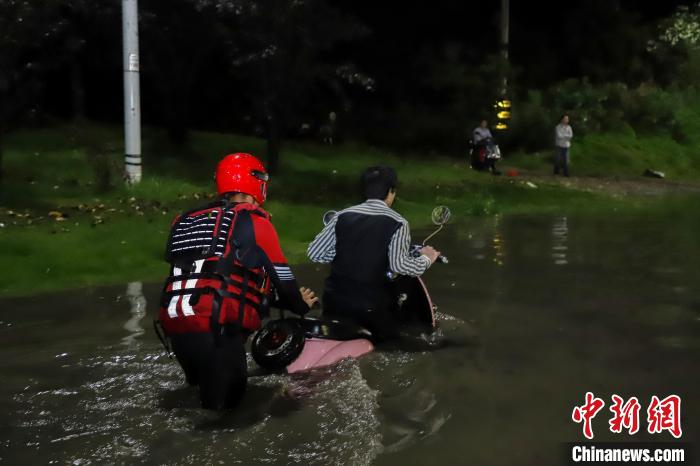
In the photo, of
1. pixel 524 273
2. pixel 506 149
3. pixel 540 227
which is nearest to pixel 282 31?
pixel 540 227

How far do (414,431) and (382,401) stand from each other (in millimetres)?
577

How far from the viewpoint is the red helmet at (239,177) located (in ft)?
17.8

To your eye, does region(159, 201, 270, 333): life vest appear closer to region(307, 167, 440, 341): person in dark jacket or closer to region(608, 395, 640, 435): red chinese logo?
region(307, 167, 440, 341): person in dark jacket

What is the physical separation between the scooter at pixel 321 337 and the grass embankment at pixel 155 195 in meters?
5.03

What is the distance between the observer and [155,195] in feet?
52.6

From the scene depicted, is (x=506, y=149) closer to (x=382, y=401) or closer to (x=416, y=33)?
(x=416, y=33)

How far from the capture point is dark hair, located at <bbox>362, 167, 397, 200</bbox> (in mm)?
6602

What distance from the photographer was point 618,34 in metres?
35.4

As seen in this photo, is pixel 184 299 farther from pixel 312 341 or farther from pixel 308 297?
pixel 312 341

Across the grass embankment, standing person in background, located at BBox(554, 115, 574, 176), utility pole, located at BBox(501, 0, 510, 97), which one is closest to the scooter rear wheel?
the grass embankment

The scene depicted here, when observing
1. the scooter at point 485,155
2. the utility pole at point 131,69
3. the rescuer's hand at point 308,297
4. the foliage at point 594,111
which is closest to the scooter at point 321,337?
the rescuer's hand at point 308,297

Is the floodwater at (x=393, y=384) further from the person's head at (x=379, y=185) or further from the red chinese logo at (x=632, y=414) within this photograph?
the person's head at (x=379, y=185)

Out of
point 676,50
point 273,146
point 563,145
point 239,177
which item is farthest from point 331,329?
point 676,50

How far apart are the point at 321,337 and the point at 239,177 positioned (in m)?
1.44
